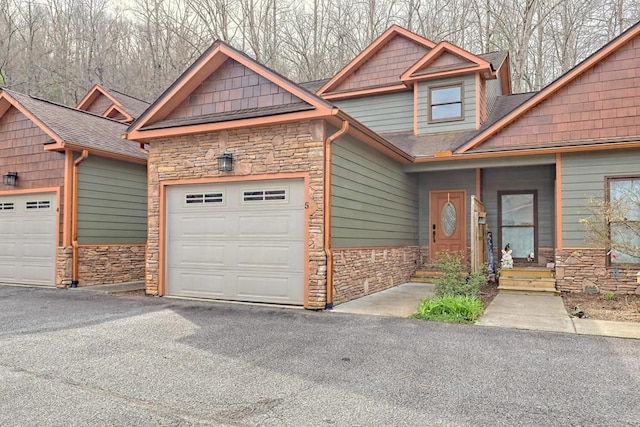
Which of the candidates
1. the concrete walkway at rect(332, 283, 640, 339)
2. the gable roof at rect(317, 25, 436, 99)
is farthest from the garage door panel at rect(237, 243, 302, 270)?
the gable roof at rect(317, 25, 436, 99)

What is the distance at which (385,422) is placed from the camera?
9.90 feet

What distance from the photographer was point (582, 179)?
8.82 metres

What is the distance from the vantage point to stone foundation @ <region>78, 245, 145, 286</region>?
10.3 metres

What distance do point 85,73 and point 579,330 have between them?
83.9 feet

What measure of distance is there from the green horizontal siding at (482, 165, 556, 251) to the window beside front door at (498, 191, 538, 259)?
11cm

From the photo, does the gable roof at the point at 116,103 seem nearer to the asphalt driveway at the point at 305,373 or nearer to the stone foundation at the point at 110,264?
the stone foundation at the point at 110,264

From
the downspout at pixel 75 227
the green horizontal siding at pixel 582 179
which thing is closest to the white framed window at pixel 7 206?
the downspout at pixel 75 227

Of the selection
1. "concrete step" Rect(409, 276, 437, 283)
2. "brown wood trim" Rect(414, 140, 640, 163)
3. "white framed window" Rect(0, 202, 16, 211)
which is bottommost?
"concrete step" Rect(409, 276, 437, 283)

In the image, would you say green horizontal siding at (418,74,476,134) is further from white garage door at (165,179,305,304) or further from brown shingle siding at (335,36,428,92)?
white garage door at (165,179,305,304)

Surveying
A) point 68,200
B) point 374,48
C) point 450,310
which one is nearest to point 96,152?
point 68,200

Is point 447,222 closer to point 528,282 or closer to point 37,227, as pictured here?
point 528,282

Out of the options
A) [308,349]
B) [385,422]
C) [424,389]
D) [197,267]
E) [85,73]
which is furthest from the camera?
[85,73]

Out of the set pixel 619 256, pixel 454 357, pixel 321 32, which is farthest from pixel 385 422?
pixel 321 32

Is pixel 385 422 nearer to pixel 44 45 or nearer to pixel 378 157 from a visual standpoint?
pixel 378 157
